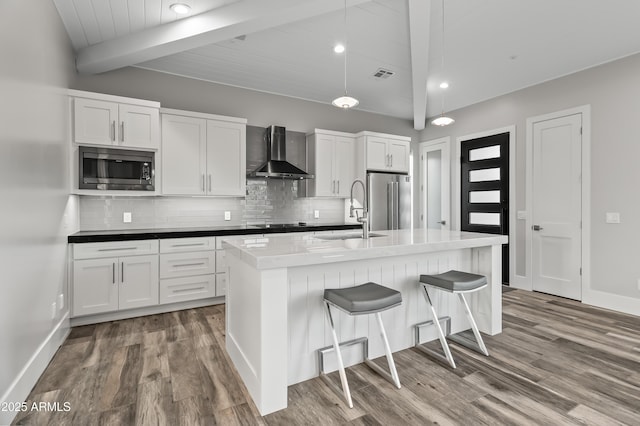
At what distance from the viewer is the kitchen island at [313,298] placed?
1870 millimetres

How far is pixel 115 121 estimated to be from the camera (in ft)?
11.3

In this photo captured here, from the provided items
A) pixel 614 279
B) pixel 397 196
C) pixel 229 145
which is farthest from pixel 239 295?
pixel 614 279

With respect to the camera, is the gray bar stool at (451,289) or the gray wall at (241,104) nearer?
the gray bar stool at (451,289)

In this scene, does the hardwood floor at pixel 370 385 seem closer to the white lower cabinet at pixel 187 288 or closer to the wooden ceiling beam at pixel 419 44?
the white lower cabinet at pixel 187 288

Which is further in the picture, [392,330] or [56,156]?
[56,156]

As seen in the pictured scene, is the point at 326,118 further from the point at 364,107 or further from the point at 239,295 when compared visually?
the point at 239,295

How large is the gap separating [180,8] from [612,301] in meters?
5.47

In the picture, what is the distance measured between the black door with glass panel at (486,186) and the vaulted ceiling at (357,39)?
97cm

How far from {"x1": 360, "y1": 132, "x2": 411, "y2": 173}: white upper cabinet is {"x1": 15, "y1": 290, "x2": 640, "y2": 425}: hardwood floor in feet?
10.0

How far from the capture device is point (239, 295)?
2275 mm

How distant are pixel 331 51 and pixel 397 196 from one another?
8.48 ft

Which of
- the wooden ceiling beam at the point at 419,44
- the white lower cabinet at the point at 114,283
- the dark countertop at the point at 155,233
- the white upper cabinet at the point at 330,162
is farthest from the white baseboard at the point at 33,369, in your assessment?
the wooden ceiling beam at the point at 419,44

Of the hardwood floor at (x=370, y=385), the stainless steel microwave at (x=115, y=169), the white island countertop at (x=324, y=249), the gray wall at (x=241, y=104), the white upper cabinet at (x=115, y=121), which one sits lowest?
the hardwood floor at (x=370, y=385)

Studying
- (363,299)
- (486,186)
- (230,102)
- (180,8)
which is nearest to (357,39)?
(180,8)
